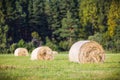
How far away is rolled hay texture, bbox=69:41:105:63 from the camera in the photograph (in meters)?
8.38

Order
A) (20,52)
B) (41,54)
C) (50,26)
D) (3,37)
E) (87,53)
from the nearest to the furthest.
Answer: (87,53)
(41,54)
(20,52)
(3,37)
(50,26)

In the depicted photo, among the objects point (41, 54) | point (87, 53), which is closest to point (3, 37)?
point (41, 54)

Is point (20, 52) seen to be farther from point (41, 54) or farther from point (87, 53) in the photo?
point (87, 53)

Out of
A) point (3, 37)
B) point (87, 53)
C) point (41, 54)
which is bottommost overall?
point (3, 37)

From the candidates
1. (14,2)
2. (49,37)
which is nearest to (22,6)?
(14,2)

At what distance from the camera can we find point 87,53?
8430 millimetres

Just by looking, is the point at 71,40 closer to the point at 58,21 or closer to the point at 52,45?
the point at 52,45

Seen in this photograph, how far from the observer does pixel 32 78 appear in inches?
206

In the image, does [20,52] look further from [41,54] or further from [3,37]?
[41,54]

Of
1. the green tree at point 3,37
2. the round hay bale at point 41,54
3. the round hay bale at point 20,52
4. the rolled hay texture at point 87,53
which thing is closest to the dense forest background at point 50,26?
the green tree at point 3,37

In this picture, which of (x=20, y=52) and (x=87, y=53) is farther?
(x=20, y=52)

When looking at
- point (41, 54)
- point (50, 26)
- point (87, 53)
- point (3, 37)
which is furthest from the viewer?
point (50, 26)

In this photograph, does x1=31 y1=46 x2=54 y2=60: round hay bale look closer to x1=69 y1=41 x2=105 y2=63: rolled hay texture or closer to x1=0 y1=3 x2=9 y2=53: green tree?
x1=69 y1=41 x2=105 y2=63: rolled hay texture

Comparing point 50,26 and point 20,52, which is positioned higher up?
point 50,26
